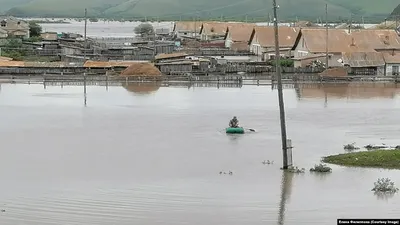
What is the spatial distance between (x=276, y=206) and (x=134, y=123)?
1096 centimetres

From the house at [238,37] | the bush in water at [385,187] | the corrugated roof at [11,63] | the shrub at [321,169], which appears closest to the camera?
the bush in water at [385,187]

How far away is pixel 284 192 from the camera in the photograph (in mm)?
13414

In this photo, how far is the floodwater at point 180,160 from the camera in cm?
1195

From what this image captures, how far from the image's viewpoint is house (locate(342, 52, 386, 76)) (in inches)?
1563

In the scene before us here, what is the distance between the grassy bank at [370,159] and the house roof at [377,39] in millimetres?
27697

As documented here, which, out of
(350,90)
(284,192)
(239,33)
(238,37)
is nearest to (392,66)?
(350,90)

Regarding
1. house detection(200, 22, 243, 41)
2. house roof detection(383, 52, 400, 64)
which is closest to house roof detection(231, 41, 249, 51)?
house detection(200, 22, 243, 41)

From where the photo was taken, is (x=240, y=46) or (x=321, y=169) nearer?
(x=321, y=169)

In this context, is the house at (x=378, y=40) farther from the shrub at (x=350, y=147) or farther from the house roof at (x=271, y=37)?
the shrub at (x=350, y=147)

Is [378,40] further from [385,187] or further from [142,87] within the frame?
[385,187]

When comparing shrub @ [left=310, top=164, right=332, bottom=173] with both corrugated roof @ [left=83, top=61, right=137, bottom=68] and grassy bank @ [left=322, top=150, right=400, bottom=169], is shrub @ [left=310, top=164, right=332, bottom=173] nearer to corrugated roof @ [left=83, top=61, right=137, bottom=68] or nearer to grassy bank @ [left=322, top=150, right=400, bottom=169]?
grassy bank @ [left=322, top=150, right=400, bottom=169]

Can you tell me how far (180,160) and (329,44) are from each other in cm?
2745

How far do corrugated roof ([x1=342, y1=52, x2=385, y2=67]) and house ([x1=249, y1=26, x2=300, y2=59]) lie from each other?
5.80 meters

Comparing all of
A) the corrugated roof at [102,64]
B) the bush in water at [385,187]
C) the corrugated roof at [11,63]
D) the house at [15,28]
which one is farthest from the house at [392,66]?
the bush in water at [385,187]
